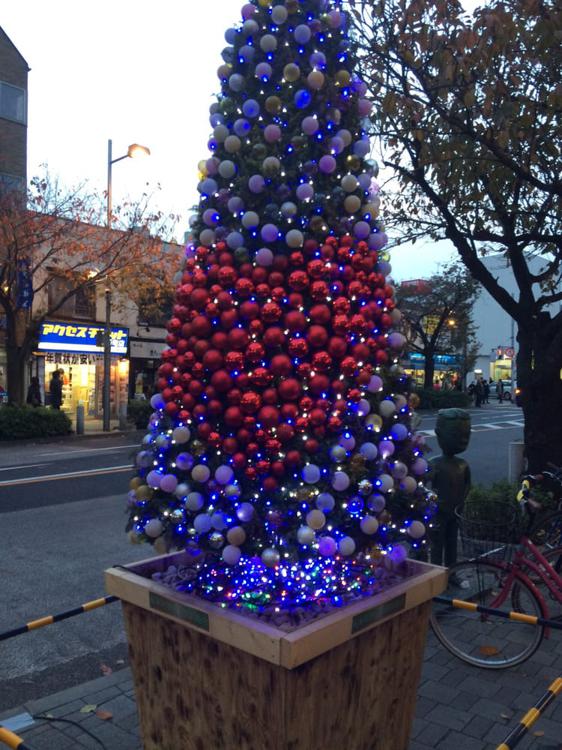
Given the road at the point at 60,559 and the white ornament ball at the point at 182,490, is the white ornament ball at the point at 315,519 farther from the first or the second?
the road at the point at 60,559

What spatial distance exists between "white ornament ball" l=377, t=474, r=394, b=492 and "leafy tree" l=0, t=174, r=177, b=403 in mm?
17685

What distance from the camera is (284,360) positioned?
2.88 meters

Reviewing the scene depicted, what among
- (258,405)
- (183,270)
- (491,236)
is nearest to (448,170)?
(491,236)

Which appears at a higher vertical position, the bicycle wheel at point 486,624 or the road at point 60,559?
the bicycle wheel at point 486,624

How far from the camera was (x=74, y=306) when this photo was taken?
27016 millimetres

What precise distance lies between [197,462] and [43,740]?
185 cm

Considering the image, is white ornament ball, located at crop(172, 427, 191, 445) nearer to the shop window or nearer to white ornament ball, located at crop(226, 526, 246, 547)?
white ornament ball, located at crop(226, 526, 246, 547)

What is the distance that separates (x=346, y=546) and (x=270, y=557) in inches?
13.1

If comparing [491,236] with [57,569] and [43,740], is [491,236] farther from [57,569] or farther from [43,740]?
[43,740]

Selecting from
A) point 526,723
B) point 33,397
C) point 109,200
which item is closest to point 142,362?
point 33,397

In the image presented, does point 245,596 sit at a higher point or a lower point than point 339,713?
higher

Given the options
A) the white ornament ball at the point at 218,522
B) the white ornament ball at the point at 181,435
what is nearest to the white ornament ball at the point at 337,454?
the white ornament ball at the point at 218,522

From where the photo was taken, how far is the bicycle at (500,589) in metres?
4.52

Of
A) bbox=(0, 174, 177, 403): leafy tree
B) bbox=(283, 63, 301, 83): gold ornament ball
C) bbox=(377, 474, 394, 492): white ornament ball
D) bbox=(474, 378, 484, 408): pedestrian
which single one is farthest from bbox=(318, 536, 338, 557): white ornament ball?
bbox=(474, 378, 484, 408): pedestrian
